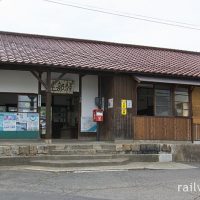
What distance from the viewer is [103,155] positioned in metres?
15.1

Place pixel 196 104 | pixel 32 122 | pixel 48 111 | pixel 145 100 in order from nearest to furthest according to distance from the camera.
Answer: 1. pixel 48 111
2. pixel 32 122
3. pixel 145 100
4. pixel 196 104

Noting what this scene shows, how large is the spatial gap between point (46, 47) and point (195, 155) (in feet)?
29.2

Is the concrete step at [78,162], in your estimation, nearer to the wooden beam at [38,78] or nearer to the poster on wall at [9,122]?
the wooden beam at [38,78]

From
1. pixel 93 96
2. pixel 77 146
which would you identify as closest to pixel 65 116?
pixel 93 96

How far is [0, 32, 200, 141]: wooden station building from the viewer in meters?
17.6

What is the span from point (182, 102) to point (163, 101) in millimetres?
1012

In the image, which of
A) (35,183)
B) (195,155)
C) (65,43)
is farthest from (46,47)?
(35,183)

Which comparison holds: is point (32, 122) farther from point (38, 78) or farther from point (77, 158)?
point (77, 158)

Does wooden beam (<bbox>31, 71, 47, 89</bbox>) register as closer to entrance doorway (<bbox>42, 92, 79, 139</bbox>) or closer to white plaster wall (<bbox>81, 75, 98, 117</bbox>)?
entrance doorway (<bbox>42, 92, 79, 139</bbox>)

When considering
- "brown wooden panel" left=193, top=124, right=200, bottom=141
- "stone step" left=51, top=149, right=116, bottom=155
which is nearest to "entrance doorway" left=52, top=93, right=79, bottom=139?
"stone step" left=51, top=149, right=116, bottom=155

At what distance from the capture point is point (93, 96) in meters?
19.3

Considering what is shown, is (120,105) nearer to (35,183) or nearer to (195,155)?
(195,155)

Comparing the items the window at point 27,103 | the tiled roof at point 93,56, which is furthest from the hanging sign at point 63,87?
the tiled roof at point 93,56

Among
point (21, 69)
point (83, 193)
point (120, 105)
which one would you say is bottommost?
point (83, 193)
